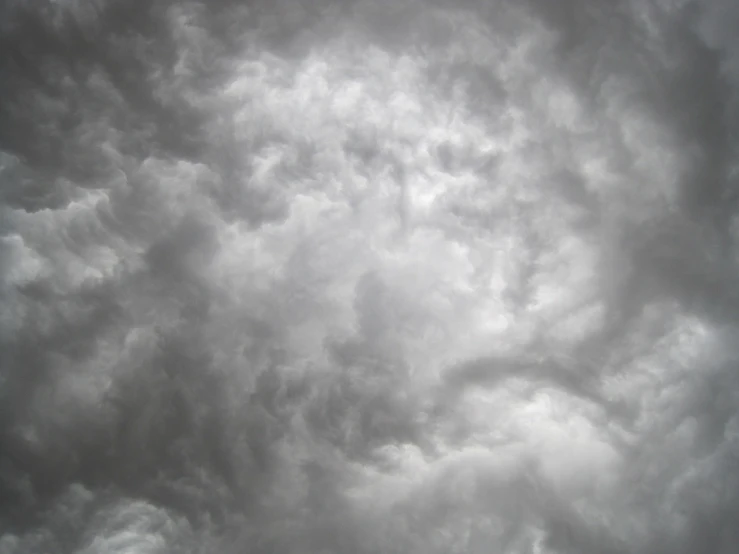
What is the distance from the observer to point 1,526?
47.8 metres

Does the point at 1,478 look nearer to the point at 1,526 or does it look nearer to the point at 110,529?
the point at 1,526

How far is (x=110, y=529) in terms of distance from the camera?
163 ft

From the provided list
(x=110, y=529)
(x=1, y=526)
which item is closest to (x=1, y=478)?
(x=1, y=526)

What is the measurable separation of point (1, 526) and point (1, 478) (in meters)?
5.10

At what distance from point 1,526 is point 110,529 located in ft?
34.2

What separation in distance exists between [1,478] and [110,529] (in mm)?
12076

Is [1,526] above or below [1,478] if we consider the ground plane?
below

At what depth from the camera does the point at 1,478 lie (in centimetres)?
4747
